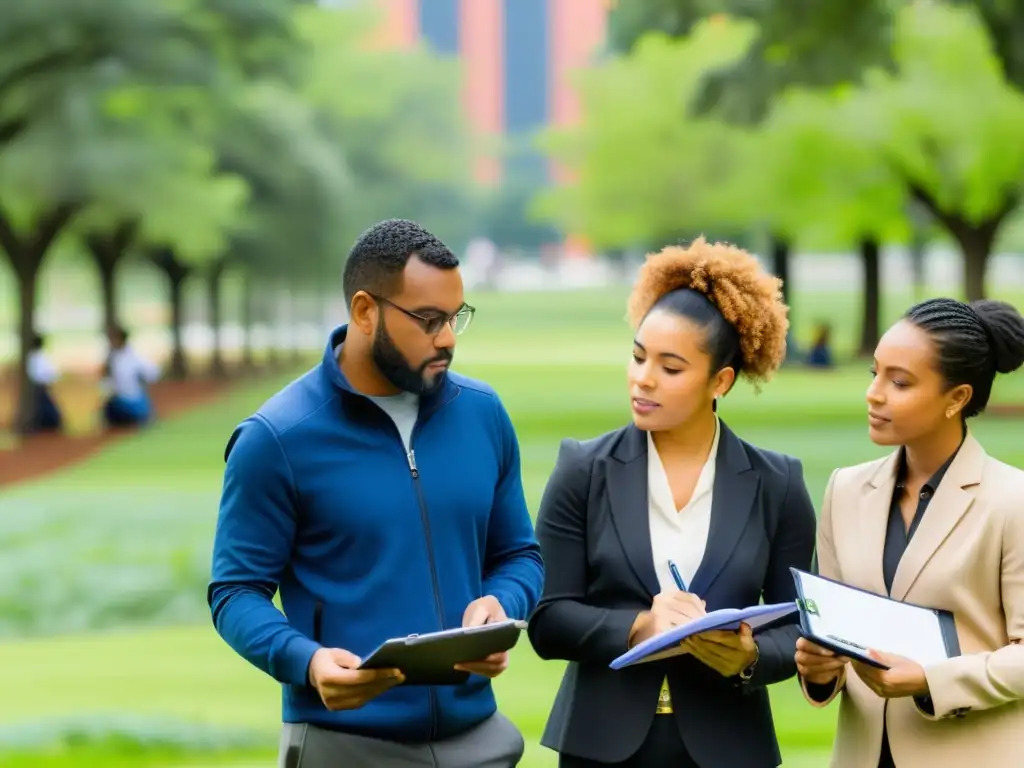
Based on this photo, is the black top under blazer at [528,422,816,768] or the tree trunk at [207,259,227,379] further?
the tree trunk at [207,259,227,379]

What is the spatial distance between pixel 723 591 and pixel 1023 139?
27.5 m

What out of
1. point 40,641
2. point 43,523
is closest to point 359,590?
point 40,641

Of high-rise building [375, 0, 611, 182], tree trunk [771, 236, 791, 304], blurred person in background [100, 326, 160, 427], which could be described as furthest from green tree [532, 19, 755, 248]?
high-rise building [375, 0, 611, 182]

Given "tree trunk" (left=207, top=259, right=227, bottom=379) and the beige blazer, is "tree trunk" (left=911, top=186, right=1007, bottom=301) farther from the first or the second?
the beige blazer

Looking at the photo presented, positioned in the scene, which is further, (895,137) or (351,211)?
(351,211)

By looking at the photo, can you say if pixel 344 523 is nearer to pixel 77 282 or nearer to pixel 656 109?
pixel 656 109

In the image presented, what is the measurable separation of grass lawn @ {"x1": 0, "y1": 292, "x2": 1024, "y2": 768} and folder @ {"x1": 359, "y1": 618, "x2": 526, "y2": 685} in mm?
4565

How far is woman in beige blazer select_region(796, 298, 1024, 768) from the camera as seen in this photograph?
12.9 feet

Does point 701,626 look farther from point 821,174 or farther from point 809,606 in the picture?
point 821,174

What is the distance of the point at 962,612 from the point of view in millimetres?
4004

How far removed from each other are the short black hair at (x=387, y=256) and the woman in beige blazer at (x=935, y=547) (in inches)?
44.0

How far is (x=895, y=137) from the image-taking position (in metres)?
31.1

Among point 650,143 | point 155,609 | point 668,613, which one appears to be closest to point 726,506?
point 668,613

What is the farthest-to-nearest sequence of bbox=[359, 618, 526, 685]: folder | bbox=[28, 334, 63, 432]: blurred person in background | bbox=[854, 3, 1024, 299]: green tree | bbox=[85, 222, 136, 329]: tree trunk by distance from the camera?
bbox=[85, 222, 136, 329]: tree trunk, bbox=[854, 3, 1024, 299]: green tree, bbox=[28, 334, 63, 432]: blurred person in background, bbox=[359, 618, 526, 685]: folder
